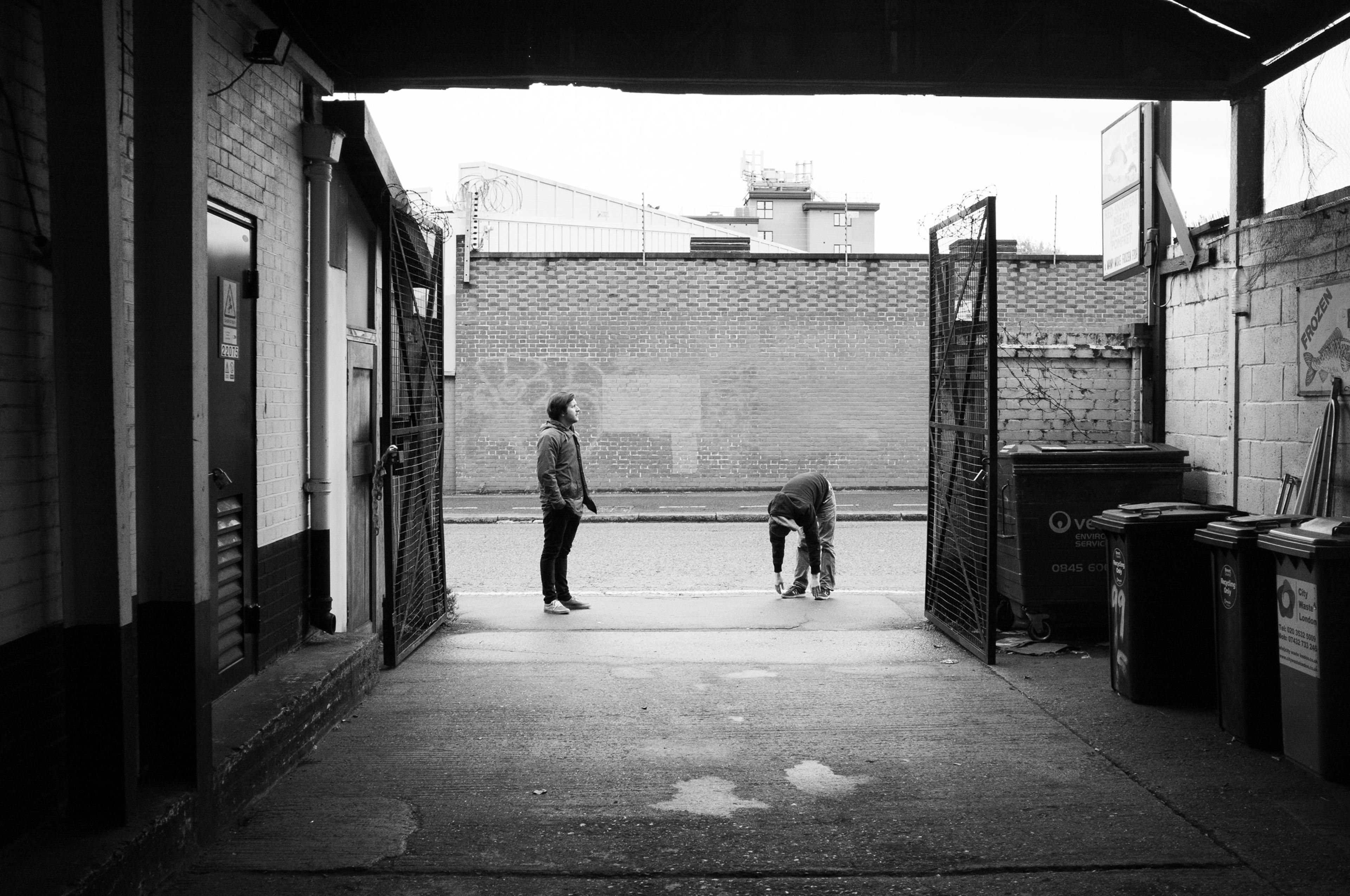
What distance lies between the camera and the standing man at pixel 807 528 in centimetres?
1034

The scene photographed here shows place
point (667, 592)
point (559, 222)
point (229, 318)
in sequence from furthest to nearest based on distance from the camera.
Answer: point (559, 222) < point (667, 592) < point (229, 318)

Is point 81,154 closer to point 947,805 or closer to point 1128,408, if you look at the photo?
point 947,805

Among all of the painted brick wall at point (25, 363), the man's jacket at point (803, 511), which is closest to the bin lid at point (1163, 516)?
the man's jacket at point (803, 511)

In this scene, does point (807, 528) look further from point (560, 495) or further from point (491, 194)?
point (491, 194)

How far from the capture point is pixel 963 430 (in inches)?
327

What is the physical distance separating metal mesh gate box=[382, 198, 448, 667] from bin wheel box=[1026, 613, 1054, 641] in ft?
14.8

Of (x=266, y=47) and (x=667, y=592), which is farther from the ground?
(x=266, y=47)

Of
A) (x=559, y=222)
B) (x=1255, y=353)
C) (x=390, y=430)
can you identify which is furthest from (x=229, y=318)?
(x=559, y=222)

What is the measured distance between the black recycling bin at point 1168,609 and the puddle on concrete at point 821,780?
2.33m

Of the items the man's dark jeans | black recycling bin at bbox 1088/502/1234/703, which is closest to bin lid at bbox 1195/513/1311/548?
black recycling bin at bbox 1088/502/1234/703

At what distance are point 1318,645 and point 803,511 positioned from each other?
5.48 metres

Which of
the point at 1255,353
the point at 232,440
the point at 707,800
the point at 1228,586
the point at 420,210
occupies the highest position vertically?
the point at 420,210

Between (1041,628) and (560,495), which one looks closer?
(1041,628)

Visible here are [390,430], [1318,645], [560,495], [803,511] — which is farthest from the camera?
[803,511]
